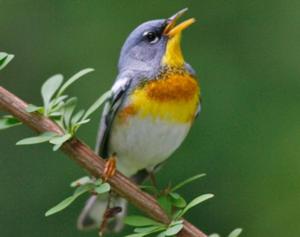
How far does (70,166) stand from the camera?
16.3ft

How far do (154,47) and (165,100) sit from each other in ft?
0.95

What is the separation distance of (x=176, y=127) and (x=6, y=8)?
2758 mm

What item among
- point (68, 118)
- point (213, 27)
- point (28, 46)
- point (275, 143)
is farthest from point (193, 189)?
point (68, 118)

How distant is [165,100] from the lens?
299cm

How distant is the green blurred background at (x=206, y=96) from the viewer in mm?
4672

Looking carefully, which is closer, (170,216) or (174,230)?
(174,230)

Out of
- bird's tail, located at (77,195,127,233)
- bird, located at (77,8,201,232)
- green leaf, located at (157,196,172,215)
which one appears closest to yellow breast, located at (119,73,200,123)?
bird, located at (77,8,201,232)

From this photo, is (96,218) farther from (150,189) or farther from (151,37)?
(150,189)

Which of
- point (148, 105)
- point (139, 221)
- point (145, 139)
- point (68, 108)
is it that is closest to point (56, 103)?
point (68, 108)

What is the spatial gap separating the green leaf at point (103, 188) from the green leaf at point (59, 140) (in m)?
0.14

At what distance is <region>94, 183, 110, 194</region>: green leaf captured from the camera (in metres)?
2.02

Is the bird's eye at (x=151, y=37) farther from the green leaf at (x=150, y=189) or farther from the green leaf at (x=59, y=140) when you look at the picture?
the green leaf at (x=59, y=140)

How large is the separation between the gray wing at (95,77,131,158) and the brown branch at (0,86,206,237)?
0.89m

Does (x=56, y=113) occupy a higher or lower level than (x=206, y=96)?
higher
